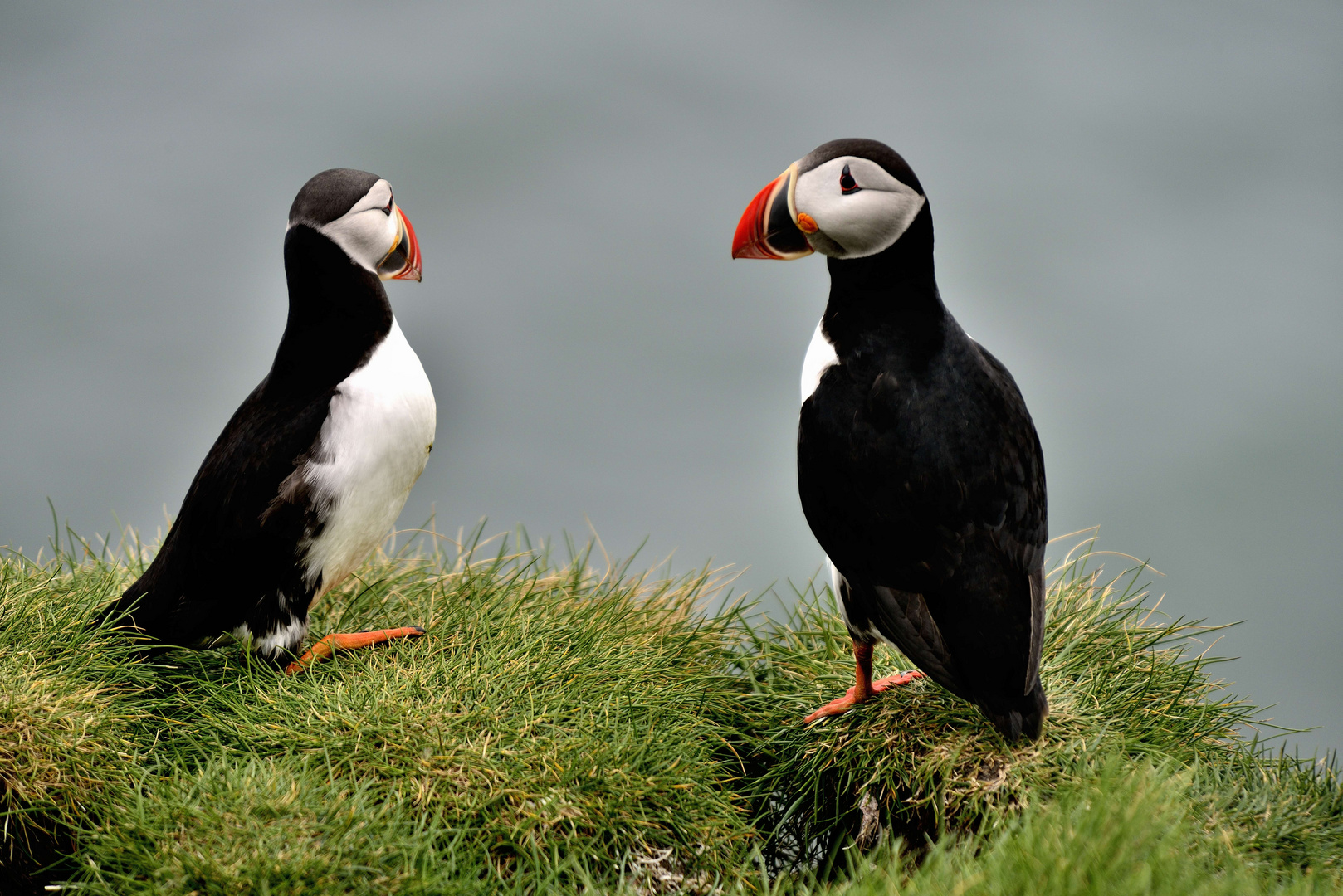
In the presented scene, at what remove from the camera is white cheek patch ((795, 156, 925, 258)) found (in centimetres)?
264

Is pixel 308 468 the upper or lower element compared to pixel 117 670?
upper

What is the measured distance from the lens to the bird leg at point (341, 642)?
3053 millimetres

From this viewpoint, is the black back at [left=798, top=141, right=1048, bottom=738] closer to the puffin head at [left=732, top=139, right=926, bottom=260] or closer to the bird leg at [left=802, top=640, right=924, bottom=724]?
the puffin head at [left=732, top=139, right=926, bottom=260]

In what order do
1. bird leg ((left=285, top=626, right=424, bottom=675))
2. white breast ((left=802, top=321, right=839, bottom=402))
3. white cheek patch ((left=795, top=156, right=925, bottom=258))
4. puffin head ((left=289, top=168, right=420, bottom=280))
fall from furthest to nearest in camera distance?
1. bird leg ((left=285, top=626, right=424, bottom=675))
2. puffin head ((left=289, top=168, right=420, bottom=280))
3. white breast ((left=802, top=321, right=839, bottom=402))
4. white cheek patch ((left=795, top=156, right=925, bottom=258))

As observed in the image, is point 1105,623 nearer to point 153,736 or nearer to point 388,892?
point 388,892

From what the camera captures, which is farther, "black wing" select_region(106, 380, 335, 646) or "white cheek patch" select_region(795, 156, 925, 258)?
"black wing" select_region(106, 380, 335, 646)

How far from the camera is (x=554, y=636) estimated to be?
3.26m

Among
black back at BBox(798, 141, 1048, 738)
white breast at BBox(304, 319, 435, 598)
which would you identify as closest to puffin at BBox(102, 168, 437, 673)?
white breast at BBox(304, 319, 435, 598)

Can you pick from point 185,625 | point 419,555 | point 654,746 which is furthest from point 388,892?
point 419,555

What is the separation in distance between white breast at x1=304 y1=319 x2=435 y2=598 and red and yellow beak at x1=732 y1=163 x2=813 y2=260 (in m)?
1.00

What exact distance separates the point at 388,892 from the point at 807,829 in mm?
1250

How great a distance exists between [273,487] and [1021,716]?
2.04 metres

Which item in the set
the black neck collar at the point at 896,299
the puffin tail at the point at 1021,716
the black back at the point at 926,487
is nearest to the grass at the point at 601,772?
the puffin tail at the point at 1021,716

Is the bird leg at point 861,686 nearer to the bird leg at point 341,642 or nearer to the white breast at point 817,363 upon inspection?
the white breast at point 817,363
